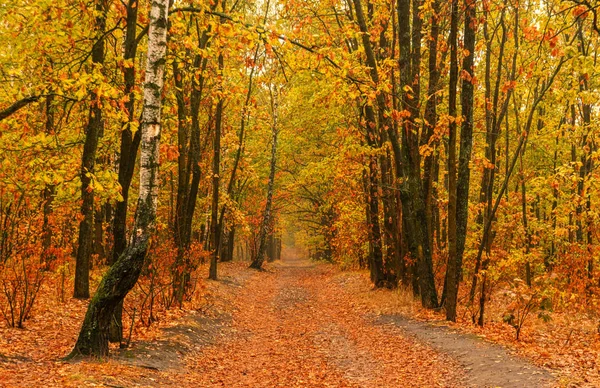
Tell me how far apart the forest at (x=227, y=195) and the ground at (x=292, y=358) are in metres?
0.10

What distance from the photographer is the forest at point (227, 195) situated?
780 cm

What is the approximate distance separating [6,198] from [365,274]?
60.7 ft

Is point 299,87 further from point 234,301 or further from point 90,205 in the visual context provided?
point 90,205

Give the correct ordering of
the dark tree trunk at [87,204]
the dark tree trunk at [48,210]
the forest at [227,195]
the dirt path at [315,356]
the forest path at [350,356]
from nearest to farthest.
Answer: the forest at [227,195] → the forest path at [350,356] → the dirt path at [315,356] → the dark tree trunk at [48,210] → the dark tree trunk at [87,204]

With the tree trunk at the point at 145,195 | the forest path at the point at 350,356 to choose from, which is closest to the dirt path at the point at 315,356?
the forest path at the point at 350,356

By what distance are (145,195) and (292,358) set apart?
16.8 feet

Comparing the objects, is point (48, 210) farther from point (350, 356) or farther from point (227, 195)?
point (227, 195)

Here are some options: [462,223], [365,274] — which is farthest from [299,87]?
[462,223]

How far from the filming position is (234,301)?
17.7 meters

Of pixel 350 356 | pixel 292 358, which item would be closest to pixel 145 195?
pixel 292 358

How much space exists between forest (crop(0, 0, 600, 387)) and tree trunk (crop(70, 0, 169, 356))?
0.10 ft

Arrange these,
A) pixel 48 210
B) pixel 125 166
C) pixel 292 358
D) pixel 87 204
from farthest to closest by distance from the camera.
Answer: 1. pixel 48 210
2. pixel 87 204
3. pixel 292 358
4. pixel 125 166

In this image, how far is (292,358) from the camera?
10.3 m

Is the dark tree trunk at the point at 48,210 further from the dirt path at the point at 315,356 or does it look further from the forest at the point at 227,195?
the dirt path at the point at 315,356
